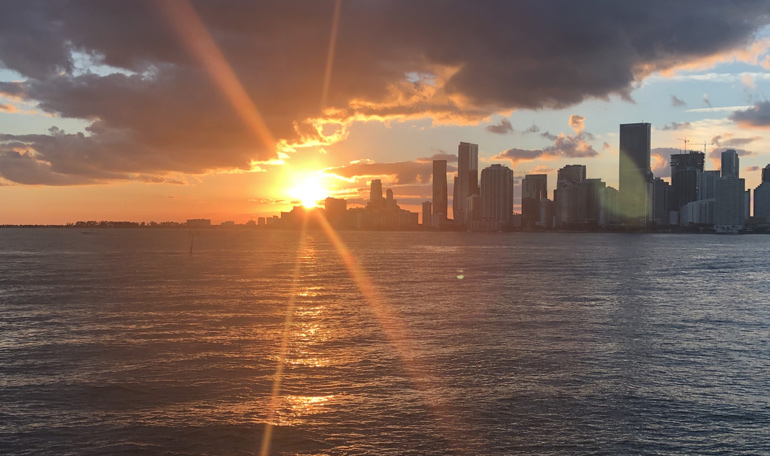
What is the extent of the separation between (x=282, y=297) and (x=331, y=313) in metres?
14.4

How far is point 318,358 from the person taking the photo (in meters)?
36.5

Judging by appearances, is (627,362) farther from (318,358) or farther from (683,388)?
(318,358)

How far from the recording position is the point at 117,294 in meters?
69.9

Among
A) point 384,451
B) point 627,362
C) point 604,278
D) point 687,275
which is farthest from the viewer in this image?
point 687,275

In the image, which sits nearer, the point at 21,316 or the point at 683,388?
the point at 683,388

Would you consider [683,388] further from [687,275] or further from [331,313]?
[687,275]

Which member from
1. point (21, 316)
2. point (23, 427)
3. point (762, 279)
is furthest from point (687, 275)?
point (23, 427)

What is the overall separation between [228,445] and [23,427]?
27.3ft

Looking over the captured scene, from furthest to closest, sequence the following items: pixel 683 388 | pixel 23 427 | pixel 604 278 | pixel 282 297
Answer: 1. pixel 604 278
2. pixel 282 297
3. pixel 683 388
4. pixel 23 427

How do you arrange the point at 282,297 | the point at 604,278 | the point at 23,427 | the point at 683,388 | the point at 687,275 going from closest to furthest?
1. the point at 23,427
2. the point at 683,388
3. the point at 282,297
4. the point at 604,278
5. the point at 687,275

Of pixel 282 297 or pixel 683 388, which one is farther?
pixel 282 297

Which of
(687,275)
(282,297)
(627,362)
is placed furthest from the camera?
(687,275)

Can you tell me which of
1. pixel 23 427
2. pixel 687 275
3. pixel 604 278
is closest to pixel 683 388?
pixel 23 427

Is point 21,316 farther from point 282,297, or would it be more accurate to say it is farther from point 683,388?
point 683,388
